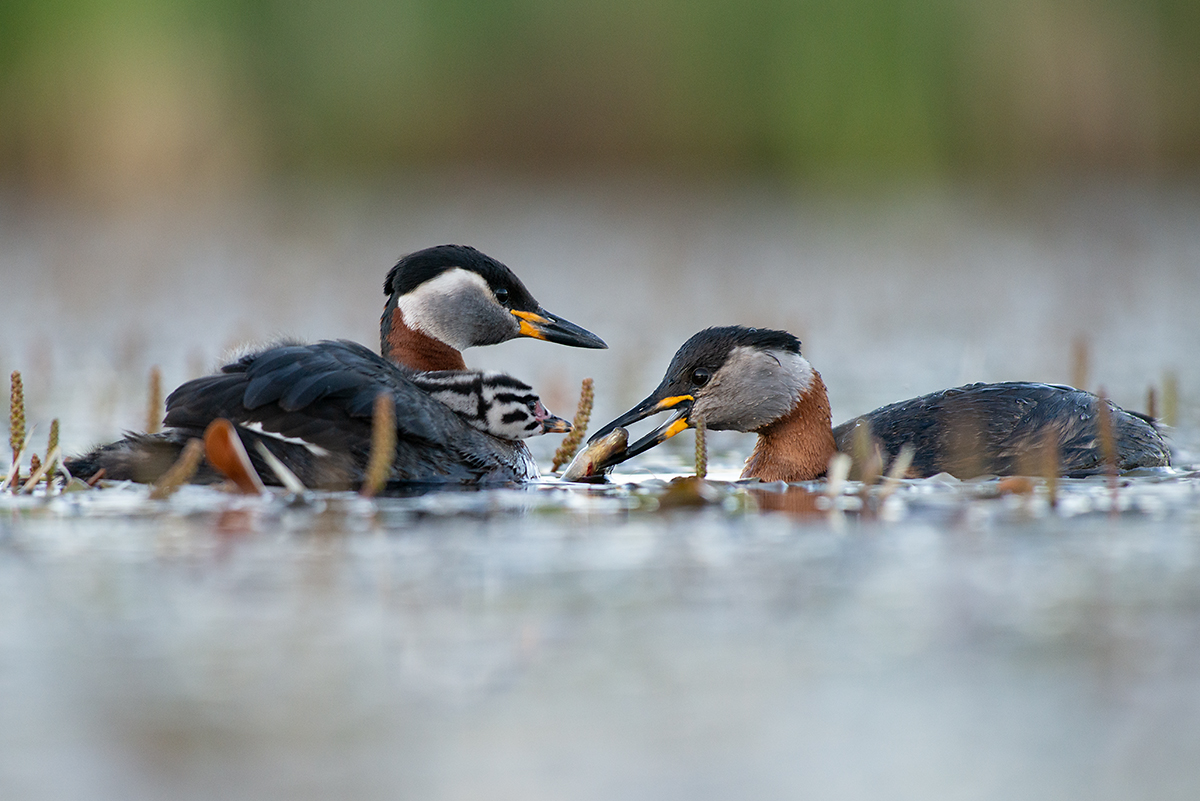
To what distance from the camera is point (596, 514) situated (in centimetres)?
481

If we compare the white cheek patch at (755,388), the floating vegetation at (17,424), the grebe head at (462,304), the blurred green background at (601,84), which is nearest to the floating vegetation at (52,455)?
the floating vegetation at (17,424)

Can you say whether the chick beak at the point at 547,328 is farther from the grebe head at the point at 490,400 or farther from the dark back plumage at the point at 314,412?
the dark back plumage at the point at 314,412

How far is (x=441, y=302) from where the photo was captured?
22.1ft

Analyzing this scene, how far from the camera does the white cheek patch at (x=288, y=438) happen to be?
209 inches

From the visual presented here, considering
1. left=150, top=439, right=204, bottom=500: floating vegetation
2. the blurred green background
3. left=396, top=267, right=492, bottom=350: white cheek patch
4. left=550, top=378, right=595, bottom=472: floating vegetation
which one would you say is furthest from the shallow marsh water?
the blurred green background

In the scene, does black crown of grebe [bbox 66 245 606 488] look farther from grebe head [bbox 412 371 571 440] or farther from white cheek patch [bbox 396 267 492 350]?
white cheek patch [bbox 396 267 492 350]

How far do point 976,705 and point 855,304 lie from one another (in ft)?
27.2

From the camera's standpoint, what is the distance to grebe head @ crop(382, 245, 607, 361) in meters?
6.71

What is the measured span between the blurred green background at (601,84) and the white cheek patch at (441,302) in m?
7.36

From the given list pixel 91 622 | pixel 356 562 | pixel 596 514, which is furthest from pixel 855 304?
pixel 91 622

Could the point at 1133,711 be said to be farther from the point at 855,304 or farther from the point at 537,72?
the point at 537,72

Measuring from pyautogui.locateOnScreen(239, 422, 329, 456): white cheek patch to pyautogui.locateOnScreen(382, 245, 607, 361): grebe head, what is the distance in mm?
1497

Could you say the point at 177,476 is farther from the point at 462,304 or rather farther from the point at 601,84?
the point at 601,84

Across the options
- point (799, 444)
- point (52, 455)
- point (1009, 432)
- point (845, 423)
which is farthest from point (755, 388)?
point (52, 455)
